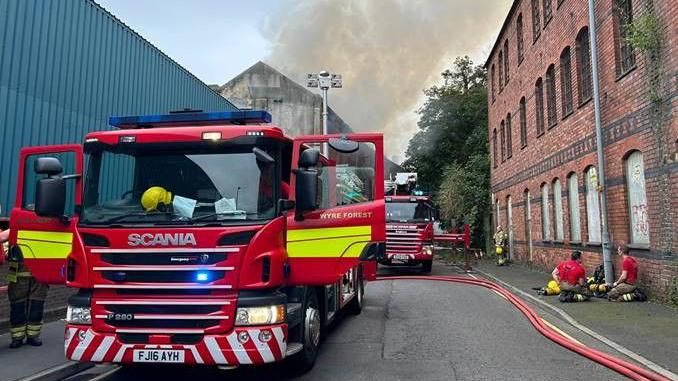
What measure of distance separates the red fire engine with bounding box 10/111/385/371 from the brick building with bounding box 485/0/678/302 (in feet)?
22.6

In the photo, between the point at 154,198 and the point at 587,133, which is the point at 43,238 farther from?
the point at 587,133

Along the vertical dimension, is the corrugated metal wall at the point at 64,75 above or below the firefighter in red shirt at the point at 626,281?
above

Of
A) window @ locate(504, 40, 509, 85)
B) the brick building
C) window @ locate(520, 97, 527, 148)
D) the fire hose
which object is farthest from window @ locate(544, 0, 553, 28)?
the fire hose

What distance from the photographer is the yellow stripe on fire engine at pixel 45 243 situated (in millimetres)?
6012

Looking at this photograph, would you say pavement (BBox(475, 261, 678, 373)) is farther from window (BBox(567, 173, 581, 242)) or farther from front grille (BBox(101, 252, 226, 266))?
front grille (BBox(101, 252, 226, 266))

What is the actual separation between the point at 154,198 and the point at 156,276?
75 centimetres

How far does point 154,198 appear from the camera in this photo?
5281mm

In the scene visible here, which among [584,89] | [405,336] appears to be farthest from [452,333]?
[584,89]

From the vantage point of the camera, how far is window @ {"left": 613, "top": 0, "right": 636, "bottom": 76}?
465 inches

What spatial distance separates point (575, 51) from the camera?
1472cm

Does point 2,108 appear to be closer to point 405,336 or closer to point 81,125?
point 81,125

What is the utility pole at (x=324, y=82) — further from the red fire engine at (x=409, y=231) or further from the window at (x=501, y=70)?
the window at (x=501, y=70)

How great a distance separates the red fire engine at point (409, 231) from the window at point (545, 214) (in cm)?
353

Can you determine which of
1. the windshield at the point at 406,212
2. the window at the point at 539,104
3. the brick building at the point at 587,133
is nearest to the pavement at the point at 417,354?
the brick building at the point at 587,133
